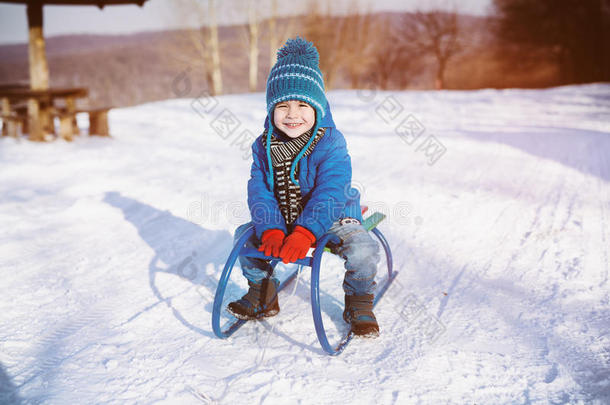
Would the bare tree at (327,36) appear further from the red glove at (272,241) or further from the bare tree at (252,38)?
the red glove at (272,241)

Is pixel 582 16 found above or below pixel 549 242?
above

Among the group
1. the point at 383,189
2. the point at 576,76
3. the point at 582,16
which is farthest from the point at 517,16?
the point at 383,189

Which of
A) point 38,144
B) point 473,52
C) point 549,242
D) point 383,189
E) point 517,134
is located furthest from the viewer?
point 473,52

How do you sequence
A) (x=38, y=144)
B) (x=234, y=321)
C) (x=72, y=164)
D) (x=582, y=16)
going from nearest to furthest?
1. (x=234, y=321)
2. (x=72, y=164)
3. (x=38, y=144)
4. (x=582, y=16)

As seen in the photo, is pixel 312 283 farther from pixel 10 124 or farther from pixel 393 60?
pixel 393 60

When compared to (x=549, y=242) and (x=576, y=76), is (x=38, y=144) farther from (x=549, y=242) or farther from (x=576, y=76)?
(x=576, y=76)

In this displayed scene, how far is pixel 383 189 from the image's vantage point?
484cm

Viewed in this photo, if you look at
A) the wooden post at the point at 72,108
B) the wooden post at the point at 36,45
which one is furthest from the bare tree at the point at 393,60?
the wooden post at the point at 72,108

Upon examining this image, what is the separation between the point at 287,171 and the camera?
7.85 feet

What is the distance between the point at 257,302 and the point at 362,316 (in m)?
0.60

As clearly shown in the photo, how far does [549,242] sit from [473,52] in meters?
38.5

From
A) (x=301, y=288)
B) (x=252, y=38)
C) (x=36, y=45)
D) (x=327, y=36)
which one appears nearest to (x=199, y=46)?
(x=252, y=38)

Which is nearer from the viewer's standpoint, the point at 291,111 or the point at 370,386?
the point at 370,386

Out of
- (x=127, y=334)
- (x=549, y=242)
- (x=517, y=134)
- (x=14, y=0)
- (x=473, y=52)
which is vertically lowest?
(x=127, y=334)
